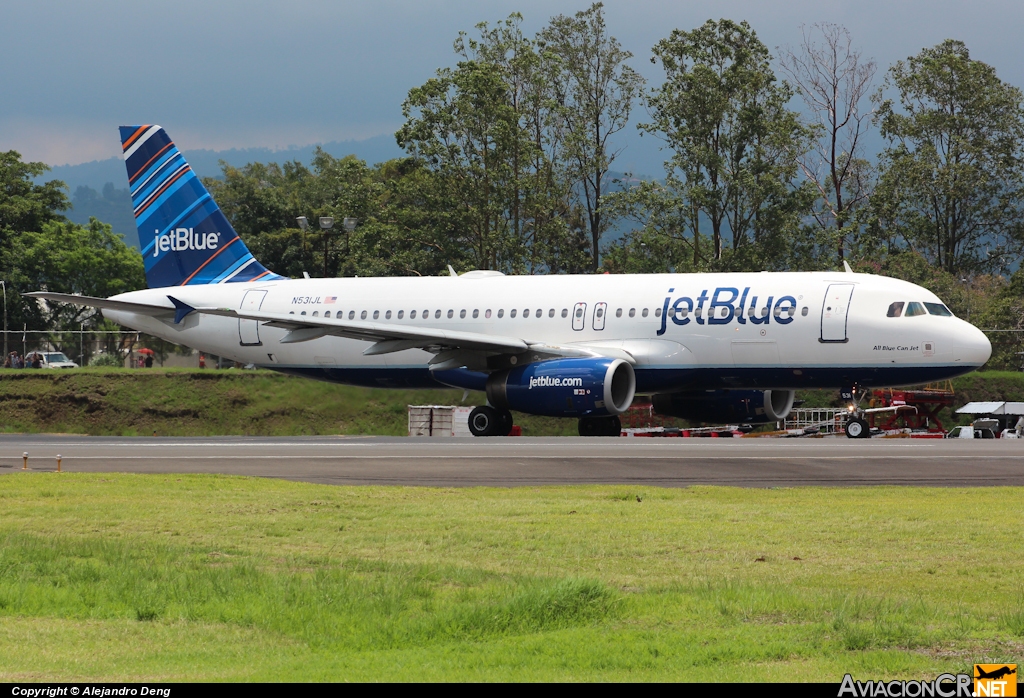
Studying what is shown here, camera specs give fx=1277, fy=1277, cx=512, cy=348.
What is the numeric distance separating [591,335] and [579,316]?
591 millimetres

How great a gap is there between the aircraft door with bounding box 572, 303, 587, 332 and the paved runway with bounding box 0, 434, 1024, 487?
15.8 ft

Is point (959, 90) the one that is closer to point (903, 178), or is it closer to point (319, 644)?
point (903, 178)

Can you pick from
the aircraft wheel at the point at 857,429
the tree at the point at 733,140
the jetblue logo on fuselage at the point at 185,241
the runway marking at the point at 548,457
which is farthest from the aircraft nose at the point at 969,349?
the tree at the point at 733,140

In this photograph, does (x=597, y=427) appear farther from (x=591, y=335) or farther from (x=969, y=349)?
(x=969, y=349)

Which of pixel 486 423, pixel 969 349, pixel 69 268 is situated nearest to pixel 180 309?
pixel 486 423

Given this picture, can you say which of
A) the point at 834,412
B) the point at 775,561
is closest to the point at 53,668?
the point at 775,561

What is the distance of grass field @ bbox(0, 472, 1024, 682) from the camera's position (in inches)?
278

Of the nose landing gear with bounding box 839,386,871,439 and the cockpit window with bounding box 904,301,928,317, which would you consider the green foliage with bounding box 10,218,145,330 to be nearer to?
the nose landing gear with bounding box 839,386,871,439

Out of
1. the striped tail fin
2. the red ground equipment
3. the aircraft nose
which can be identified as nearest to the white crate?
the striped tail fin

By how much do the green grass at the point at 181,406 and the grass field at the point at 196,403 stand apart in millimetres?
31

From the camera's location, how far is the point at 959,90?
7044cm

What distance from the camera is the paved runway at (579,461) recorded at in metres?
17.2

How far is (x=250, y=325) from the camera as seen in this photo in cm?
3316

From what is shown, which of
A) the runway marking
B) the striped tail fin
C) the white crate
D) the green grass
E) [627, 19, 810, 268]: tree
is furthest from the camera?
[627, 19, 810, 268]: tree
